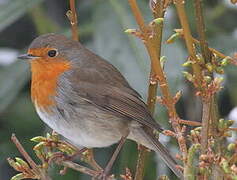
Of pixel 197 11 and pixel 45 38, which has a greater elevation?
pixel 45 38

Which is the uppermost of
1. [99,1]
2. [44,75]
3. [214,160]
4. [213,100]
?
[99,1]

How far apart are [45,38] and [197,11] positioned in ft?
4.16

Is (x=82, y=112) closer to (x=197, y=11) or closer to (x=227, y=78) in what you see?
(x=197, y=11)

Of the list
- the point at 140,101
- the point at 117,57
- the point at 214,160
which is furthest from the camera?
the point at 117,57

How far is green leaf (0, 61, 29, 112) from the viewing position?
3689 mm

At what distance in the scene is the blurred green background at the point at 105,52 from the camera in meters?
3.30

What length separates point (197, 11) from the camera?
156 centimetres

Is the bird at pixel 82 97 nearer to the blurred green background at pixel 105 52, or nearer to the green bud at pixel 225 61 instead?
the blurred green background at pixel 105 52

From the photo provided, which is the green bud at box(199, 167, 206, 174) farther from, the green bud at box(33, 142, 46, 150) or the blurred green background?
the blurred green background

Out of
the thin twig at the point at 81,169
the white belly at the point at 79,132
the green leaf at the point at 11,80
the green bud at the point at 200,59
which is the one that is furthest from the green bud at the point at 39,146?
the green leaf at the point at 11,80

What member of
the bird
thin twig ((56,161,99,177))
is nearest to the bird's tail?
the bird

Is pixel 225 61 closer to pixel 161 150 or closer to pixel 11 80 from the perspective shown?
pixel 161 150

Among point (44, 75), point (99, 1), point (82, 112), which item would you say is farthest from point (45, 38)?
point (99, 1)

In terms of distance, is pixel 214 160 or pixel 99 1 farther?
pixel 99 1
